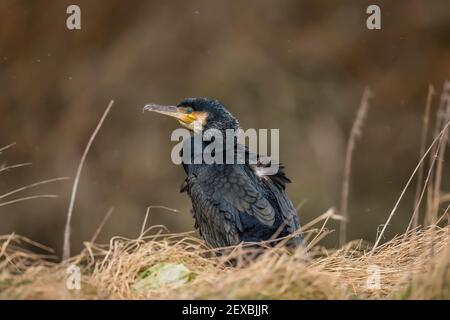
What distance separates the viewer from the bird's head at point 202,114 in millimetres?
6027

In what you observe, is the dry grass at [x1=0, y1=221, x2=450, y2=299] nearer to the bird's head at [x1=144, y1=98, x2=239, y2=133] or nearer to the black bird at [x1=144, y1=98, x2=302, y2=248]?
the black bird at [x1=144, y1=98, x2=302, y2=248]

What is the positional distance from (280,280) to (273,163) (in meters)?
2.00

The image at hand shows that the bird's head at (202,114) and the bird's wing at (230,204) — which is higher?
the bird's head at (202,114)

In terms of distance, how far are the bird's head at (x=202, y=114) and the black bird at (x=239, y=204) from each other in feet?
0.94

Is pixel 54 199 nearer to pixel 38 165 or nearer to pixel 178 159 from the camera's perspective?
pixel 38 165

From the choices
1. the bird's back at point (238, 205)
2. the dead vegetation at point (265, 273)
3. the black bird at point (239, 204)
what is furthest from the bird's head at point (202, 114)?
the dead vegetation at point (265, 273)

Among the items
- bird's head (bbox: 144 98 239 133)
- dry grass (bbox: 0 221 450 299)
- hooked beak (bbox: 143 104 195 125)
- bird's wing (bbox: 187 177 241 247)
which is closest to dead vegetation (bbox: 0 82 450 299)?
dry grass (bbox: 0 221 450 299)

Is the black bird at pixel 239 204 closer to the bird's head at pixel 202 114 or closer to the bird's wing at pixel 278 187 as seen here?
the bird's wing at pixel 278 187

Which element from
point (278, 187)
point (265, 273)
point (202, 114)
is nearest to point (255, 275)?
A: point (265, 273)

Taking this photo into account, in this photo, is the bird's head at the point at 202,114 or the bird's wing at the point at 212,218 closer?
the bird's wing at the point at 212,218

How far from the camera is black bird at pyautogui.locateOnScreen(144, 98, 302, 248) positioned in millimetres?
5367

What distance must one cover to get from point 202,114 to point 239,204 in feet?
3.15

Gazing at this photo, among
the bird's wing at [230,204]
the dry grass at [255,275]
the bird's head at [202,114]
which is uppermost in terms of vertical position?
the bird's head at [202,114]
